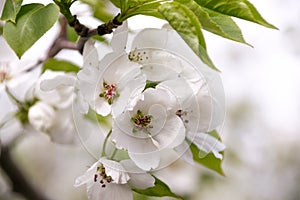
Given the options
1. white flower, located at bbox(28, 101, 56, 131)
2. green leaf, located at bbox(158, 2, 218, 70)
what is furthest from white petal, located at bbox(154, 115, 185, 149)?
white flower, located at bbox(28, 101, 56, 131)

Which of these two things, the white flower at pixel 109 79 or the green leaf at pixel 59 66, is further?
the green leaf at pixel 59 66

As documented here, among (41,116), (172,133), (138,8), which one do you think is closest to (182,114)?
(172,133)

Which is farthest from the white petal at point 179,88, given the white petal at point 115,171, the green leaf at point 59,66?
the green leaf at point 59,66

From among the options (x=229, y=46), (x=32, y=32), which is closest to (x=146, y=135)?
(x=32, y=32)

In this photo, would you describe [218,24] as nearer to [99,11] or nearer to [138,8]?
[138,8]

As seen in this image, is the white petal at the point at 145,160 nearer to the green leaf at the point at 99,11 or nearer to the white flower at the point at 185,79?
the white flower at the point at 185,79

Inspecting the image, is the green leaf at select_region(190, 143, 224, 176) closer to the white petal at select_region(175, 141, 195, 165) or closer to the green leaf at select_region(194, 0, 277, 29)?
the white petal at select_region(175, 141, 195, 165)

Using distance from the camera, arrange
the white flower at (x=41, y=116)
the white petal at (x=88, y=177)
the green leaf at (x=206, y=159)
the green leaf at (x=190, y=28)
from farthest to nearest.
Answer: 1. the white flower at (x=41, y=116)
2. the green leaf at (x=206, y=159)
3. the white petal at (x=88, y=177)
4. the green leaf at (x=190, y=28)
